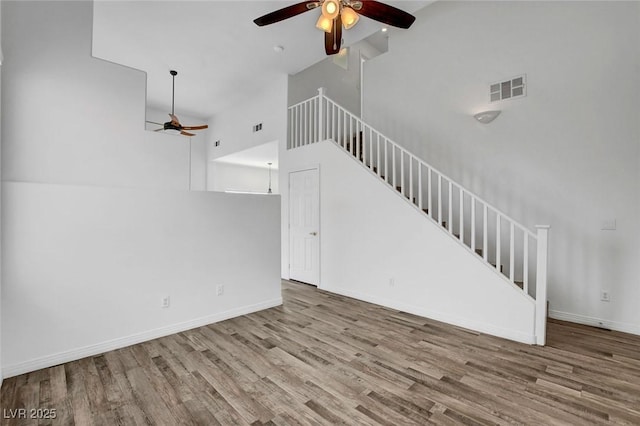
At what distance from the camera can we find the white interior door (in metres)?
5.13

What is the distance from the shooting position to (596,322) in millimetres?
3299

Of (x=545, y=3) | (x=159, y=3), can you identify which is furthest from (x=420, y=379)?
(x=159, y=3)

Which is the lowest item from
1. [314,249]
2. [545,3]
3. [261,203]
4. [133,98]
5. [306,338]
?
[306,338]

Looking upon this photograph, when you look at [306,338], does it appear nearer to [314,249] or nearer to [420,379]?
[420,379]

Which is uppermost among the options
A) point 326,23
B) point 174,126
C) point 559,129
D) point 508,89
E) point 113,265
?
point 326,23

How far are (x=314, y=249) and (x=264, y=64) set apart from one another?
138 inches

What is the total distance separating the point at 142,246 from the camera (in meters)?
2.98

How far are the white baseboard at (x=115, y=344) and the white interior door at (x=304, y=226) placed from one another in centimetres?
153

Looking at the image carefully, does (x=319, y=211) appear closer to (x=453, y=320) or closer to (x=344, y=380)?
(x=453, y=320)

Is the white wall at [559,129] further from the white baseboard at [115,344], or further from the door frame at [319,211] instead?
the white baseboard at [115,344]

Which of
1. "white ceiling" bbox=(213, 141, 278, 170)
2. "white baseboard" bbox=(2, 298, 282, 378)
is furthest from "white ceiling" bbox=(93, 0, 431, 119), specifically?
"white baseboard" bbox=(2, 298, 282, 378)

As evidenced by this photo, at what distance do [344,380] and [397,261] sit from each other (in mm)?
1989

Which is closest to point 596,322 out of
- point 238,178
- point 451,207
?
point 451,207

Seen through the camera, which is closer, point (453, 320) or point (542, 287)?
point (542, 287)
